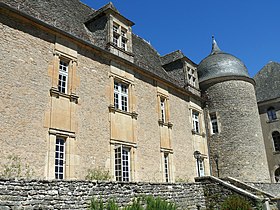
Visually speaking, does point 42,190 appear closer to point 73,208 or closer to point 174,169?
point 73,208

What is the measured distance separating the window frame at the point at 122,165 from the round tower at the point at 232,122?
7677 millimetres

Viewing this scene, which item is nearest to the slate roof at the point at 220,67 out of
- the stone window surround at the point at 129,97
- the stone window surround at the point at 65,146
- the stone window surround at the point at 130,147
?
the stone window surround at the point at 129,97

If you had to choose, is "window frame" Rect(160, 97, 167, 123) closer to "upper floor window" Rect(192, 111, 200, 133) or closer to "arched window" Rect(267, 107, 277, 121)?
"upper floor window" Rect(192, 111, 200, 133)

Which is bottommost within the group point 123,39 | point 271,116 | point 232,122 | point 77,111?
point 77,111

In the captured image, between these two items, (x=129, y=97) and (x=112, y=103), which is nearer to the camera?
(x=112, y=103)

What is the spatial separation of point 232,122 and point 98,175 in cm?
1062

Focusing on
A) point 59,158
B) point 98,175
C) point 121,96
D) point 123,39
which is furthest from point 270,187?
point 59,158

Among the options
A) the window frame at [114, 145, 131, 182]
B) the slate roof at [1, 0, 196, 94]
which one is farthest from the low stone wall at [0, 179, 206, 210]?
the slate roof at [1, 0, 196, 94]

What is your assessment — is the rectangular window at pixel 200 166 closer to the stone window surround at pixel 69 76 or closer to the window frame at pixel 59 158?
the stone window surround at pixel 69 76

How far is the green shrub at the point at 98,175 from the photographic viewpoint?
10762 mm

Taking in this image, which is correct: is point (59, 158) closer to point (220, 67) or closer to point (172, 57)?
point (172, 57)

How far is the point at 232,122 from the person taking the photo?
60.6 feet

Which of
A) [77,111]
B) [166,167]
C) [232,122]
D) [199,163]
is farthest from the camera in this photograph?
[232,122]

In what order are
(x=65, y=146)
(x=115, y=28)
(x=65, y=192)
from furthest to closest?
(x=115, y=28)
(x=65, y=146)
(x=65, y=192)
